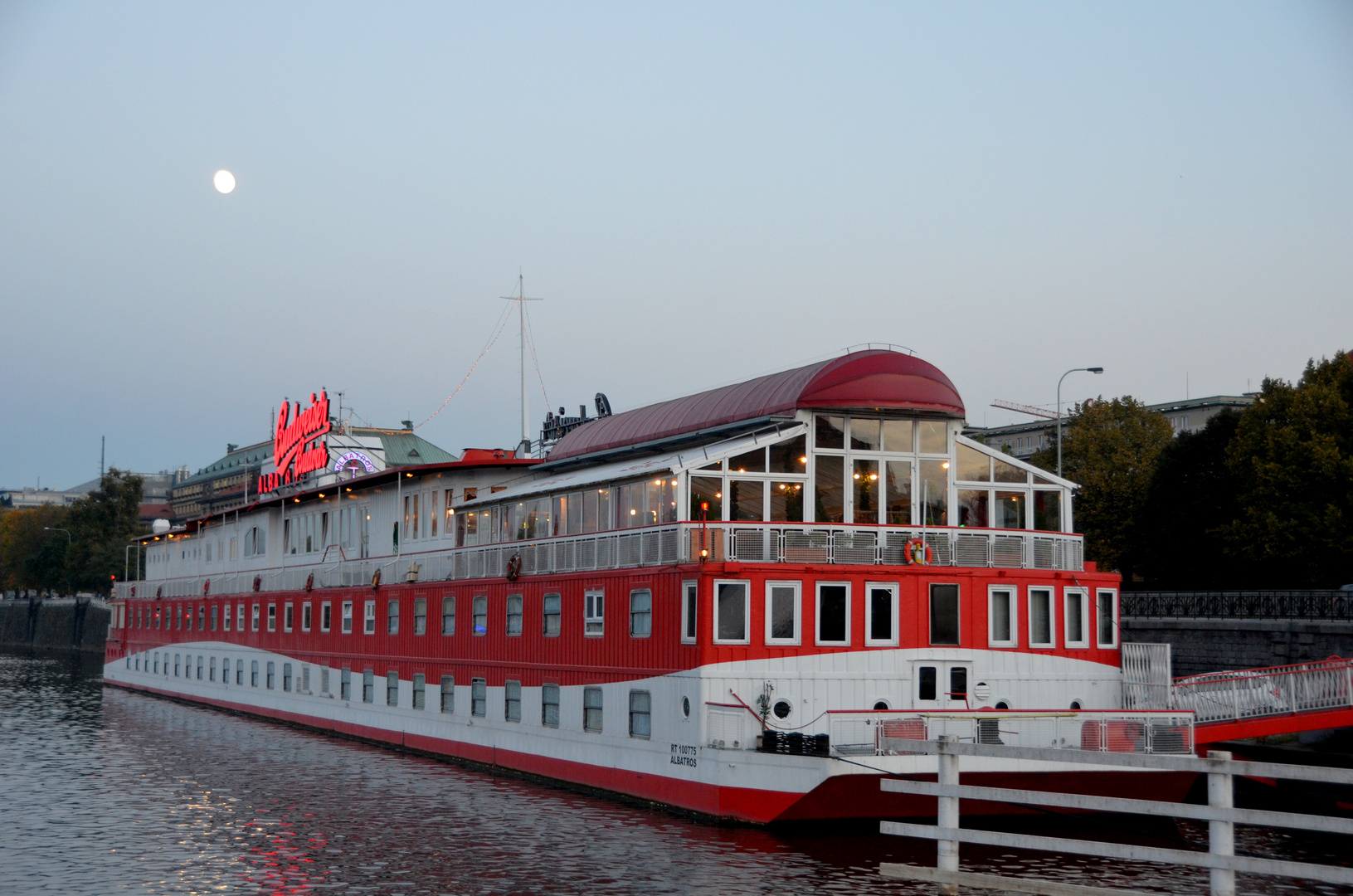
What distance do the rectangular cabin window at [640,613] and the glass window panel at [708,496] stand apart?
6.90 ft

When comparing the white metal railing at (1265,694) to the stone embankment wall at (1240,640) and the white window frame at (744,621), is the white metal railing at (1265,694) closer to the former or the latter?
the white window frame at (744,621)

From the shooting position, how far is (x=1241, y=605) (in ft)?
164

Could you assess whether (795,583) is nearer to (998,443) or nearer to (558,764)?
(558,764)

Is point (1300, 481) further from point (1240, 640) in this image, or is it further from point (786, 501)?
point (786, 501)

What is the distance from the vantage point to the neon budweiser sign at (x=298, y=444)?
61.7 m

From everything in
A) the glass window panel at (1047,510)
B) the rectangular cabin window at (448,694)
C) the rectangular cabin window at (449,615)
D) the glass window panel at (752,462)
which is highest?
the glass window panel at (752,462)

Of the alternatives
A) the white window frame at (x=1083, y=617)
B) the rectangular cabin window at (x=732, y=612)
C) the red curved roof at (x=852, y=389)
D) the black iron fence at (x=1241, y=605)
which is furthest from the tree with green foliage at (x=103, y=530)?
the white window frame at (x=1083, y=617)

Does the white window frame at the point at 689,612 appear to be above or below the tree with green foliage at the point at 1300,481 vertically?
below

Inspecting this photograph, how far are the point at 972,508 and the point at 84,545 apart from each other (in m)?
134

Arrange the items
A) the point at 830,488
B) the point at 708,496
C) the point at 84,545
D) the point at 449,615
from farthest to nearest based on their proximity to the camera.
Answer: the point at 84,545 → the point at 449,615 → the point at 830,488 → the point at 708,496

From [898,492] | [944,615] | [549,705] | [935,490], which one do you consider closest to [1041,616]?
[944,615]

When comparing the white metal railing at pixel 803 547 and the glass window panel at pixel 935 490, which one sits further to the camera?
the glass window panel at pixel 935 490

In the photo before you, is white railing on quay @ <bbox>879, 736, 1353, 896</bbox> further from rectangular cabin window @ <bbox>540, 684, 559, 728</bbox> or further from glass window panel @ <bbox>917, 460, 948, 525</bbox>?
rectangular cabin window @ <bbox>540, 684, 559, 728</bbox>

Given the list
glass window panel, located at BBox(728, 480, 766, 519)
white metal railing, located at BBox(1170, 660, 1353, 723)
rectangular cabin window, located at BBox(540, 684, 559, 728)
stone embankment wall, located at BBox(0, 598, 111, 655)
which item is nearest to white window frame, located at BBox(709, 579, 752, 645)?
glass window panel, located at BBox(728, 480, 766, 519)
